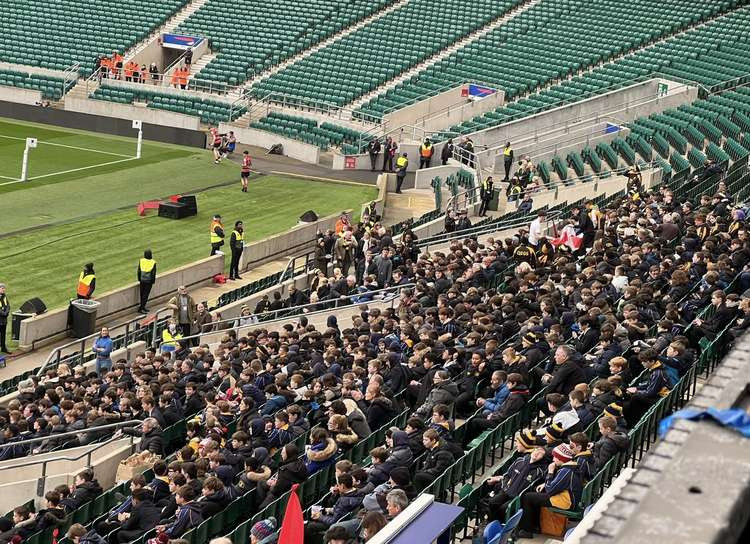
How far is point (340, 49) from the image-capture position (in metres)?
49.8

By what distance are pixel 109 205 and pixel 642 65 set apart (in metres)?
19.3

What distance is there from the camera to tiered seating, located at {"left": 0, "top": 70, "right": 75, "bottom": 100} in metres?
48.0

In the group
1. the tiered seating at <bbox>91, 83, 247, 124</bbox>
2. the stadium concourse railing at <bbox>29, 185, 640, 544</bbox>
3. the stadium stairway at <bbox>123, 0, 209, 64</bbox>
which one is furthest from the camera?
the stadium stairway at <bbox>123, 0, 209, 64</bbox>

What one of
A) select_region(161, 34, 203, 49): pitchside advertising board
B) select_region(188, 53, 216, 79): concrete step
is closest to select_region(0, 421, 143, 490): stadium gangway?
select_region(188, 53, 216, 79): concrete step

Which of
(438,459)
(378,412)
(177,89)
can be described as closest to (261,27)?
(177,89)

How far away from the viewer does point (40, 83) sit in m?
48.3

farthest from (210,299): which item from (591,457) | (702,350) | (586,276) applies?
(591,457)

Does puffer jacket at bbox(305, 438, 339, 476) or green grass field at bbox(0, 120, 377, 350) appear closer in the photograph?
puffer jacket at bbox(305, 438, 339, 476)

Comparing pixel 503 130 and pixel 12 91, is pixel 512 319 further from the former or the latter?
pixel 12 91

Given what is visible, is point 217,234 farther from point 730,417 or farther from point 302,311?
point 730,417

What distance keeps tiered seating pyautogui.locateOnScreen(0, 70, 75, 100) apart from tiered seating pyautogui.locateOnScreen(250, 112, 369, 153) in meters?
8.11

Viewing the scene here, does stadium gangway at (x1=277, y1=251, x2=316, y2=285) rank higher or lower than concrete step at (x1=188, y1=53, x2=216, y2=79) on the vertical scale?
lower

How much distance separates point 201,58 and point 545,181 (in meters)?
19.8

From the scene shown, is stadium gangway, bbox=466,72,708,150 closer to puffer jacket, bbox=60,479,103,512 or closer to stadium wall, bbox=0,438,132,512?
stadium wall, bbox=0,438,132,512
